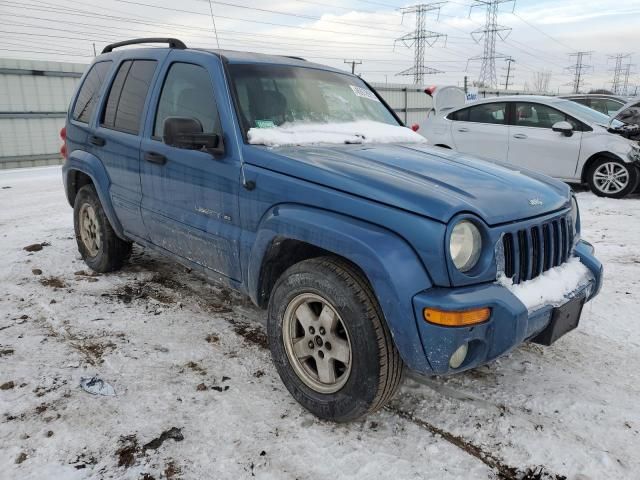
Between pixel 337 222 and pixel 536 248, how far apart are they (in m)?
1.02

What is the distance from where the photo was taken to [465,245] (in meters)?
2.27

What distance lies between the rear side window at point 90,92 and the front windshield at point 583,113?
22.9ft

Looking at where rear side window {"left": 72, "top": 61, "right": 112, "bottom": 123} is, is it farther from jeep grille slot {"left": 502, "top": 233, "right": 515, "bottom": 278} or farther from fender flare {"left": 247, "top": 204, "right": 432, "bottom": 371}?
jeep grille slot {"left": 502, "top": 233, "right": 515, "bottom": 278}

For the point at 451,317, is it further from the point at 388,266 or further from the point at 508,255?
the point at 508,255

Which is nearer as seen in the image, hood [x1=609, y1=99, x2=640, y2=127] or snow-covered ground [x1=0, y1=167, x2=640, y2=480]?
snow-covered ground [x1=0, y1=167, x2=640, y2=480]

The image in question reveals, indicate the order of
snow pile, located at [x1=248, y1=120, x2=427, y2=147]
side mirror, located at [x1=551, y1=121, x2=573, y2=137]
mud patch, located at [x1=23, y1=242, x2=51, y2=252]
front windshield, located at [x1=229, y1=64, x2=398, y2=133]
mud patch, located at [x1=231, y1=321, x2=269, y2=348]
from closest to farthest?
1. snow pile, located at [x1=248, y1=120, x2=427, y2=147]
2. front windshield, located at [x1=229, y1=64, x2=398, y2=133]
3. mud patch, located at [x1=231, y1=321, x2=269, y2=348]
4. mud patch, located at [x1=23, y1=242, x2=51, y2=252]
5. side mirror, located at [x1=551, y1=121, x2=573, y2=137]

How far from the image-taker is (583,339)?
136 inches

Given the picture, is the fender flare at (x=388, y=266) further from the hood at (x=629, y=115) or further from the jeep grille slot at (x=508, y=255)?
the hood at (x=629, y=115)

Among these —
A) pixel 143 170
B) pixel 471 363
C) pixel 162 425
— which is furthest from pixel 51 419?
pixel 471 363

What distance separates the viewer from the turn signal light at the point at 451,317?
6.84 feet

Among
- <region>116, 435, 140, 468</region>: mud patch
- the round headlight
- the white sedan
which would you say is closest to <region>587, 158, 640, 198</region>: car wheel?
the white sedan

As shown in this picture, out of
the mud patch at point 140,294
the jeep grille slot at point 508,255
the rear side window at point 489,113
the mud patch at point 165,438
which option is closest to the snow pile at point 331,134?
the jeep grille slot at point 508,255

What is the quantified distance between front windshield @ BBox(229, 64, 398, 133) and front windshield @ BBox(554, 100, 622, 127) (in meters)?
5.66

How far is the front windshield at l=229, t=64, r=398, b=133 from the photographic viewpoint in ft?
10.3
